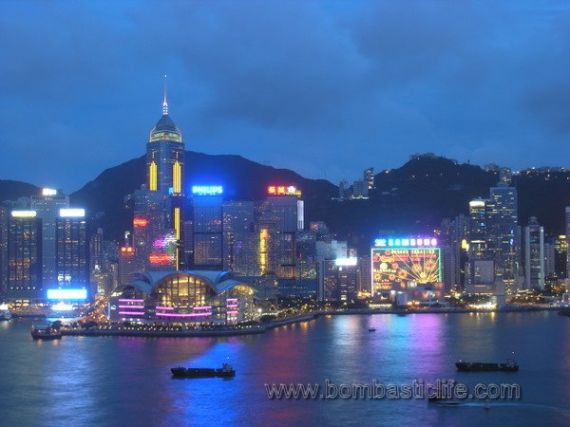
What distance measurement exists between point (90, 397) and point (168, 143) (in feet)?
229

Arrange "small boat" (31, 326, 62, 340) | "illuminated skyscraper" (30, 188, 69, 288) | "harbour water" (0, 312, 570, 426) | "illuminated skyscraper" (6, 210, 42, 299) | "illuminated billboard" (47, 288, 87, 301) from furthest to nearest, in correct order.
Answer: "illuminated skyscraper" (30, 188, 69, 288), "illuminated skyscraper" (6, 210, 42, 299), "illuminated billboard" (47, 288, 87, 301), "small boat" (31, 326, 62, 340), "harbour water" (0, 312, 570, 426)

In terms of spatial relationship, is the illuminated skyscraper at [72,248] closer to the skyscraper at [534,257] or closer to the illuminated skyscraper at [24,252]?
the illuminated skyscraper at [24,252]

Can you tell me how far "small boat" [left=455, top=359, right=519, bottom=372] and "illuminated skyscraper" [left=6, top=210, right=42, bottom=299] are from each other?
5657 cm

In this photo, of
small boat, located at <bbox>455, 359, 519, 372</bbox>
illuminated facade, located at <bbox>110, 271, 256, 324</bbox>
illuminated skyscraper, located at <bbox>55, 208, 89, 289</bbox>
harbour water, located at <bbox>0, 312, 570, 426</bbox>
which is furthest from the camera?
illuminated skyscraper, located at <bbox>55, 208, 89, 289</bbox>

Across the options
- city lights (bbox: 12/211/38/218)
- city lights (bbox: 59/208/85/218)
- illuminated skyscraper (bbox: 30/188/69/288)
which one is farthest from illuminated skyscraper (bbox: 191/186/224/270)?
city lights (bbox: 12/211/38/218)

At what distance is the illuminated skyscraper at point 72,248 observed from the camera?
3305 inches

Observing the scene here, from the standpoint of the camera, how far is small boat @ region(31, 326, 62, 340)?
47.9 metres

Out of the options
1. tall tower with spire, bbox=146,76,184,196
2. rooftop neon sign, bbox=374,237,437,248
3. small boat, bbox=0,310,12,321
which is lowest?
small boat, bbox=0,310,12,321

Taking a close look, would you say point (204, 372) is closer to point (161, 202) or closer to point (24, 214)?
point (161, 202)

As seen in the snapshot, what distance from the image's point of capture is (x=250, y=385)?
2997 centimetres

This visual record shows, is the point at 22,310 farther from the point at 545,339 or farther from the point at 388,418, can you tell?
the point at 388,418

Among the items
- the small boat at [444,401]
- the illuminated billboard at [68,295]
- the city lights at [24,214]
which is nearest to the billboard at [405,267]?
the illuminated billboard at [68,295]

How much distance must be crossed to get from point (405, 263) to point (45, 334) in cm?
3727

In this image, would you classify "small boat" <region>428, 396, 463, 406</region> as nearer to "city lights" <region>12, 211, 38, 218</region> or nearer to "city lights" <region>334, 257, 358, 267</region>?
"city lights" <region>334, 257, 358, 267</region>
